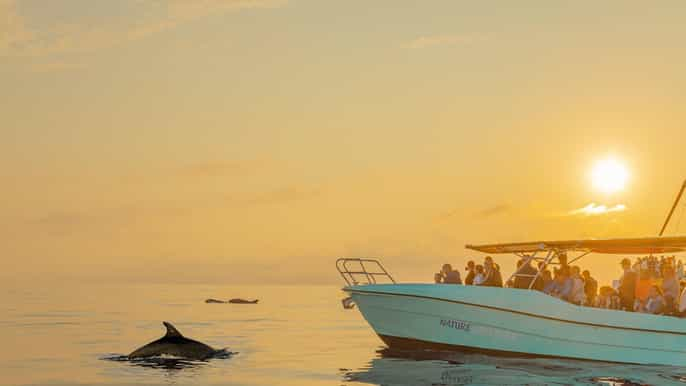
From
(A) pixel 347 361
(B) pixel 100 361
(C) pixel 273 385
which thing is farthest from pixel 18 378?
(A) pixel 347 361

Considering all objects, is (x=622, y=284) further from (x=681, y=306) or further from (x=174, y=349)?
(x=174, y=349)

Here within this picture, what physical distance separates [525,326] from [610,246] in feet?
10.2

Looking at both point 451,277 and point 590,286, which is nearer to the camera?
point 590,286

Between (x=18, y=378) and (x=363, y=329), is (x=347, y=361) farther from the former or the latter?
(x=363, y=329)

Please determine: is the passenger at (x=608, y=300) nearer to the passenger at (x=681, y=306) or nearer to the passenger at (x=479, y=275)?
the passenger at (x=681, y=306)

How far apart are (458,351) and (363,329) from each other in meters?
22.2

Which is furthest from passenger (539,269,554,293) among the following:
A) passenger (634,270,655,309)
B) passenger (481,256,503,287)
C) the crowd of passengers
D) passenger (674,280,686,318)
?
passenger (674,280,686,318)

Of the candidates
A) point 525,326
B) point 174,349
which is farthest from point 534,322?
point 174,349

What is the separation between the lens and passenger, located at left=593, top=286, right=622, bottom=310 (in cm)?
2441

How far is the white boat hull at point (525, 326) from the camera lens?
2370cm

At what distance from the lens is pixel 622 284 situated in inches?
971

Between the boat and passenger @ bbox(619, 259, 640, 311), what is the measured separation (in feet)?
1.92

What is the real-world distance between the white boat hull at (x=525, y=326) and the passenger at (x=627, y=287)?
659 millimetres

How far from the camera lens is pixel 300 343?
35.0 metres
